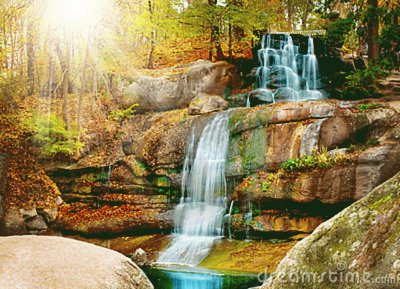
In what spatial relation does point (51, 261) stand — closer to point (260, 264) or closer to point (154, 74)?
point (260, 264)

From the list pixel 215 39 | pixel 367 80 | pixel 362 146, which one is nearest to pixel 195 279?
pixel 362 146

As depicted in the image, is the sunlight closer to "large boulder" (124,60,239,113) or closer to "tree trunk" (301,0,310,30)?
"large boulder" (124,60,239,113)

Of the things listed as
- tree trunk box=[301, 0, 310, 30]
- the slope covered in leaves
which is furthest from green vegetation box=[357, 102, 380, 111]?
tree trunk box=[301, 0, 310, 30]

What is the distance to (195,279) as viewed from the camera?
891 centimetres

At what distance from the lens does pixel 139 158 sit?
45.5 feet

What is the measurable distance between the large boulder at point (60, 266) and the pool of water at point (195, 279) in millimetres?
4168

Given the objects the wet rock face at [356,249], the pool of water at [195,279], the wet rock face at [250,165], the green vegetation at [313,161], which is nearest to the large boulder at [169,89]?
the wet rock face at [250,165]

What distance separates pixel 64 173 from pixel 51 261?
10.8 m

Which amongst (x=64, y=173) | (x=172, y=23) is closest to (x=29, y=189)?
(x=64, y=173)

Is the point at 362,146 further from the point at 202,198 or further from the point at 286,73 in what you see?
the point at 286,73

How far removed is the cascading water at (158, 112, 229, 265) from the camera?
10836 millimetres

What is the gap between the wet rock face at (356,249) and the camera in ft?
6.79

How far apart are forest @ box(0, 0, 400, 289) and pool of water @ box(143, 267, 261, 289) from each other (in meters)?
0.07

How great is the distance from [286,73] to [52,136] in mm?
10140
